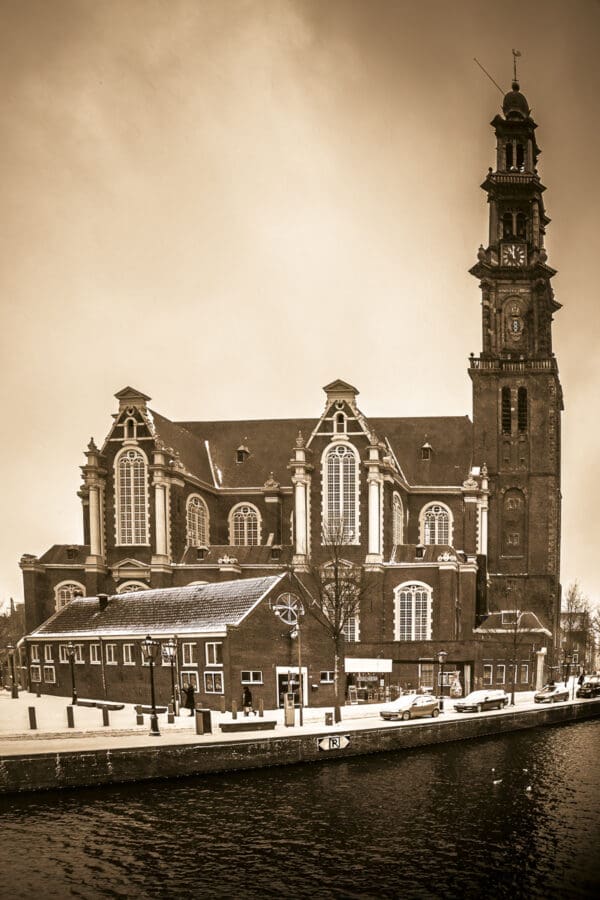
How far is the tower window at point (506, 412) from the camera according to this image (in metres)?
80.2

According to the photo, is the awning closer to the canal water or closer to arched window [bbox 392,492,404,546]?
arched window [bbox 392,492,404,546]

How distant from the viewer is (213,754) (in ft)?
116

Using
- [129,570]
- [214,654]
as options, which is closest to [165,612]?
[214,654]

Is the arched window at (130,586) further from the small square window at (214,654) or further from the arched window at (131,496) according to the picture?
the small square window at (214,654)

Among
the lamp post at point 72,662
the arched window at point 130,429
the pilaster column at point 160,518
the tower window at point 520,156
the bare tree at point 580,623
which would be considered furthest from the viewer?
the bare tree at point 580,623

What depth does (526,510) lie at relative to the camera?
78.6 m

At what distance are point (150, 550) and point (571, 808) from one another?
4519 cm

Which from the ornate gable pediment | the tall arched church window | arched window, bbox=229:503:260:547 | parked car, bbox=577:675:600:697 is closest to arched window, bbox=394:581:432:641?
parked car, bbox=577:675:600:697

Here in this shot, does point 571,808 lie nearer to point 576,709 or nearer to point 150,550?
point 576,709

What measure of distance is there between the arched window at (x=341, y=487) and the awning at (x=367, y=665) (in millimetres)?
11931

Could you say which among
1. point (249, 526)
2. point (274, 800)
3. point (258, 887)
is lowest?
point (258, 887)

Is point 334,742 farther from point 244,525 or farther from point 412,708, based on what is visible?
point 244,525

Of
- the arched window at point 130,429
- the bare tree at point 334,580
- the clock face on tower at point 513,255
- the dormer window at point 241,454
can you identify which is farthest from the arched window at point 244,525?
the clock face on tower at point 513,255

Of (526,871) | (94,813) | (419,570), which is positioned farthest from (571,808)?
(419,570)
